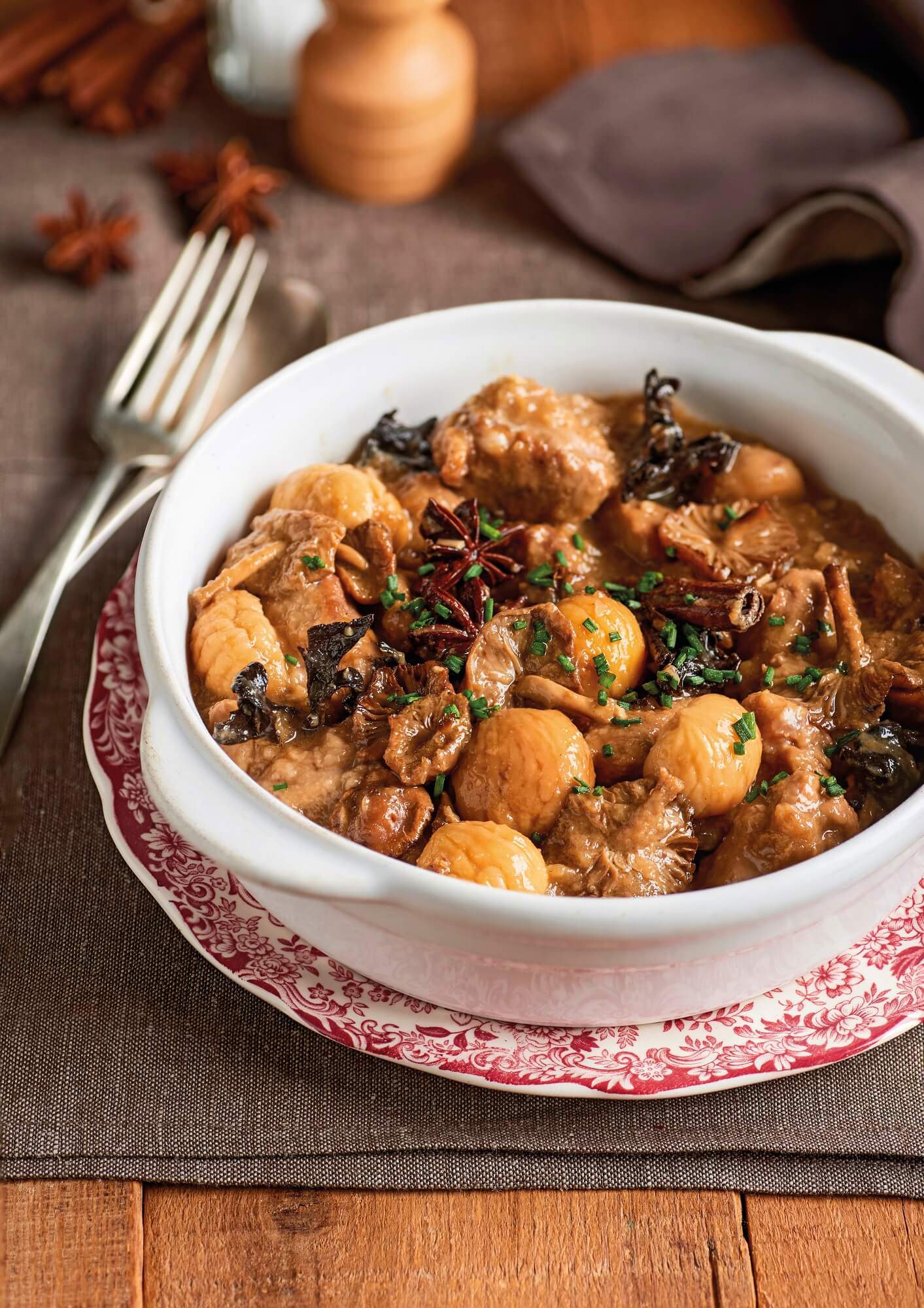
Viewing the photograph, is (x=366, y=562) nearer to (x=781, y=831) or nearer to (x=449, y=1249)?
(x=781, y=831)

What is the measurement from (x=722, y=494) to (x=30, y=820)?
1.65m

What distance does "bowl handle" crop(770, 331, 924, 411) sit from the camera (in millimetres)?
2885

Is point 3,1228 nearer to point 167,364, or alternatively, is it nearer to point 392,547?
point 392,547

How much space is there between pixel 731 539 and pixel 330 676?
931 millimetres

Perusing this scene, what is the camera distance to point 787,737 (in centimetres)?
234

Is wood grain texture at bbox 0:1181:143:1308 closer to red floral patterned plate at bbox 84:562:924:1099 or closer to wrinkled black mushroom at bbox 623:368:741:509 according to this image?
red floral patterned plate at bbox 84:562:924:1099

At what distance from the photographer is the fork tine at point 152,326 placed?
11.5 feet

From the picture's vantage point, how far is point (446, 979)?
2143 millimetres

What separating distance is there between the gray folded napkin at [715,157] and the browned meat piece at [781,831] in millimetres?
2193

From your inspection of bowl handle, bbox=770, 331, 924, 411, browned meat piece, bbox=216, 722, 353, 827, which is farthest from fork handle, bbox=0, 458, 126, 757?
bowl handle, bbox=770, 331, 924, 411

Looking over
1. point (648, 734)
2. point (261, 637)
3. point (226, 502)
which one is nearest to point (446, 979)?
point (648, 734)

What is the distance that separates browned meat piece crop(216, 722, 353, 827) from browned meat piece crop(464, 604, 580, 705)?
0.27 metres

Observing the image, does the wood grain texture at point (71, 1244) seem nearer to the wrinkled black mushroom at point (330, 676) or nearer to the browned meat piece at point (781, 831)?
the wrinkled black mushroom at point (330, 676)

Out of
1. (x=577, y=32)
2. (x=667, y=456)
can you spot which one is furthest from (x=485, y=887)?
(x=577, y=32)
